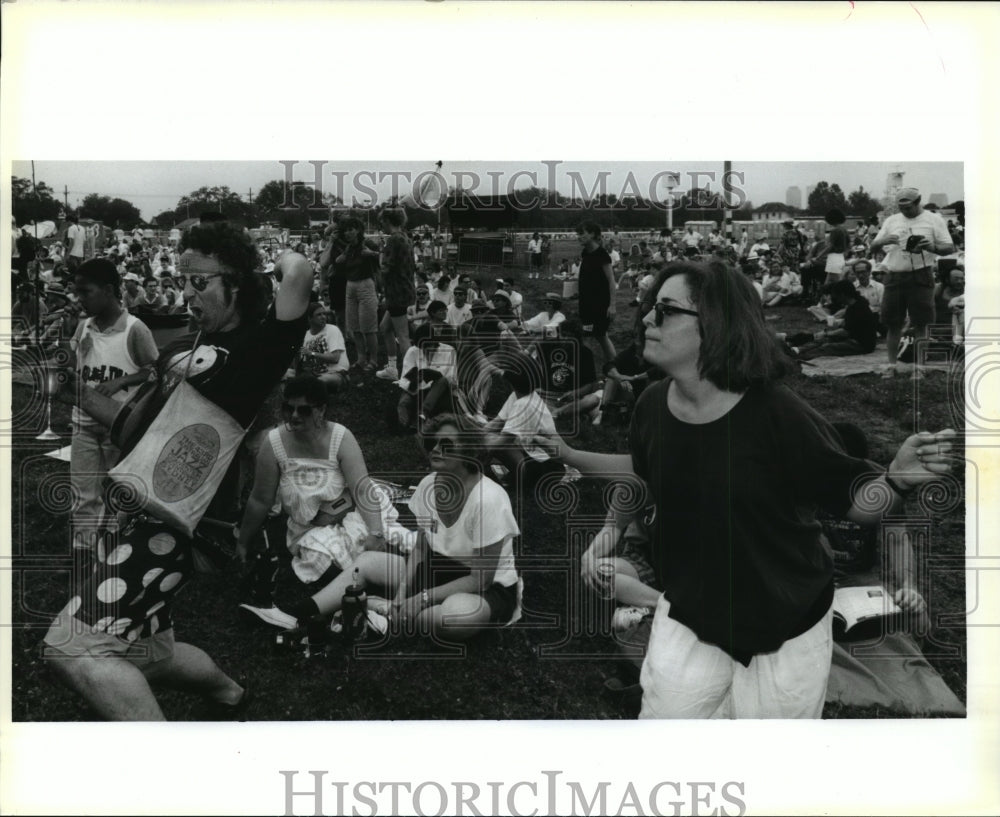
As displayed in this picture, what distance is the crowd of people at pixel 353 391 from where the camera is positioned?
3.84 meters

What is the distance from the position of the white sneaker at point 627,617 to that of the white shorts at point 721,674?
0.85 feet

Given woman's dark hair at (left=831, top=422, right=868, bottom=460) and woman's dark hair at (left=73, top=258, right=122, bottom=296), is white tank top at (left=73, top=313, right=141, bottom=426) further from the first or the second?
woman's dark hair at (left=831, top=422, right=868, bottom=460)

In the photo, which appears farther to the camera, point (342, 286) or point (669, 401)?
point (342, 286)

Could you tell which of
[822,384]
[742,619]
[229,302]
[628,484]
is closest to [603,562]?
[628,484]

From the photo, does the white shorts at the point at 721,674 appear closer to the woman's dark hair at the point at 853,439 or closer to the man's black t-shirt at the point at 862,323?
the woman's dark hair at the point at 853,439

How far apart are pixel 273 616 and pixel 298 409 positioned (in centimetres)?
80

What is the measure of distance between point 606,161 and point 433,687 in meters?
2.09

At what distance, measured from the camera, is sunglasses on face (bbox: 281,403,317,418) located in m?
3.90

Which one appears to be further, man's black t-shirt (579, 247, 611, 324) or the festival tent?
man's black t-shirt (579, 247, 611, 324)

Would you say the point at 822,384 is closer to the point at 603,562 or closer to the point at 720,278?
the point at 720,278

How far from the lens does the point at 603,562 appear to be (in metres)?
3.92
